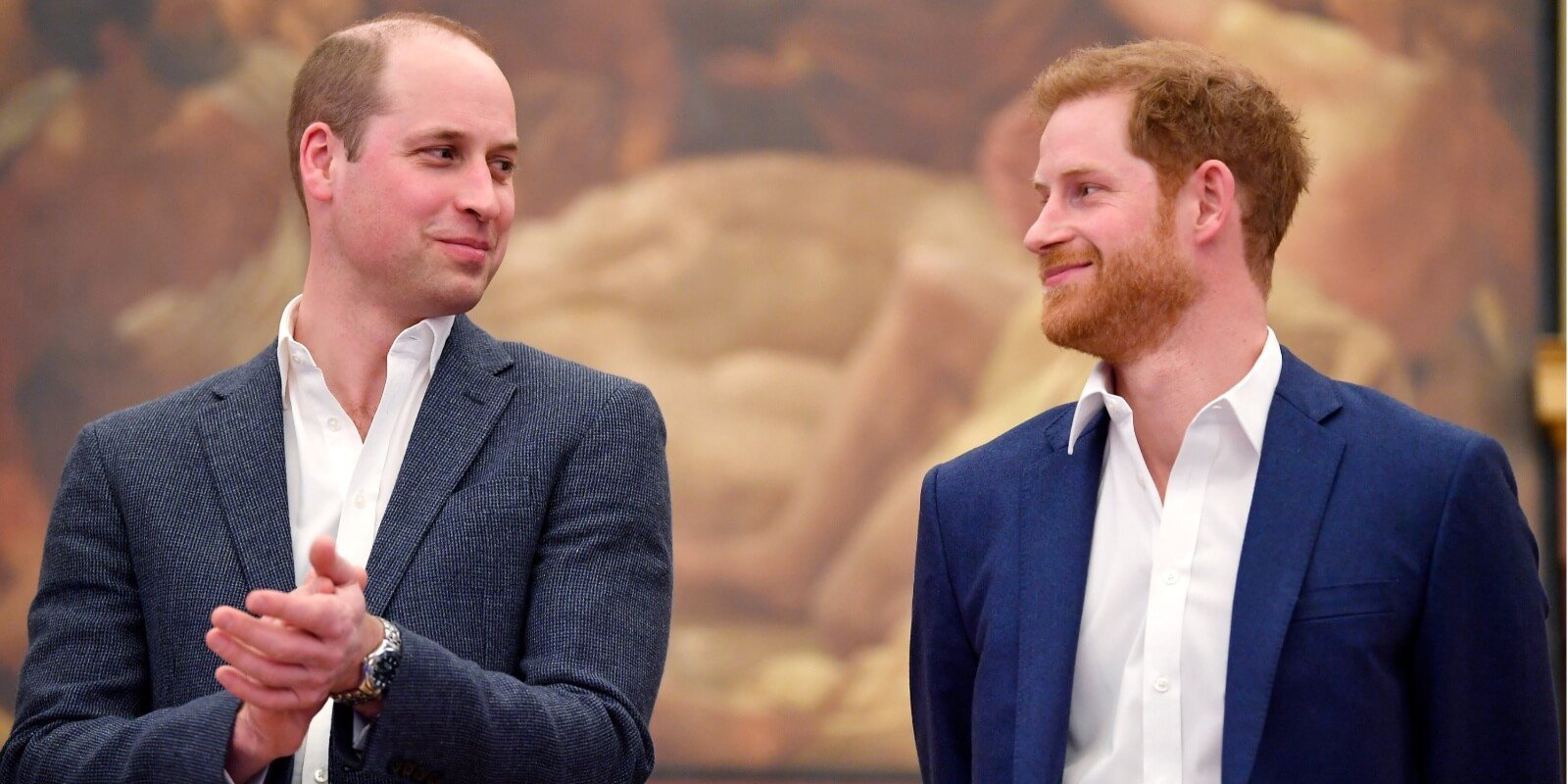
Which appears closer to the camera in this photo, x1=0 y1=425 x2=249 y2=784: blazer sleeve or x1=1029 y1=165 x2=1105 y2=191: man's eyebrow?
x1=0 y1=425 x2=249 y2=784: blazer sleeve

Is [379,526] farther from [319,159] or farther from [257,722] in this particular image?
[319,159]

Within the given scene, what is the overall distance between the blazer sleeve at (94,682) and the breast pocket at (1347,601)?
1.55m

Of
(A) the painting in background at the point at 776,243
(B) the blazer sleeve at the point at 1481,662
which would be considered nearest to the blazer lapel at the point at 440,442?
(B) the blazer sleeve at the point at 1481,662

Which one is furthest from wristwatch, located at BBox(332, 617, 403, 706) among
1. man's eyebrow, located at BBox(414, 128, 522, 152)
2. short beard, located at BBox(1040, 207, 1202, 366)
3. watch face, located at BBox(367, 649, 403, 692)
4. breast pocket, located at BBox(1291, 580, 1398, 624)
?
breast pocket, located at BBox(1291, 580, 1398, 624)

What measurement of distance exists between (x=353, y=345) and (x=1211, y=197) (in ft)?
4.76

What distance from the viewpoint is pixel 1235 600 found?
8.14 feet

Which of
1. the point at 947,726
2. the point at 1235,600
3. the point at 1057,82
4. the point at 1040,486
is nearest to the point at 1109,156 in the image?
the point at 1057,82

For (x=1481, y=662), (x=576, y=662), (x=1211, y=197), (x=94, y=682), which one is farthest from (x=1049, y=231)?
(x=94, y=682)

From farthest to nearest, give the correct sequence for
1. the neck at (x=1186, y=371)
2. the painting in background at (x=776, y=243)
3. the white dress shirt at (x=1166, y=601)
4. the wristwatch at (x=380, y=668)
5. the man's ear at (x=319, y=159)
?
the painting in background at (x=776, y=243) < the man's ear at (x=319, y=159) < the neck at (x=1186, y=371) < the white dress shirt at (x=1166, y=601) < the wristwatch at (x=380, y=668)

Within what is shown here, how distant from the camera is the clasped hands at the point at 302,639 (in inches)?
83.5

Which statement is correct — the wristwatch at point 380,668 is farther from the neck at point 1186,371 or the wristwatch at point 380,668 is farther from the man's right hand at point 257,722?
the neck at point 1186,371

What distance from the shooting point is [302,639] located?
7.06 feet

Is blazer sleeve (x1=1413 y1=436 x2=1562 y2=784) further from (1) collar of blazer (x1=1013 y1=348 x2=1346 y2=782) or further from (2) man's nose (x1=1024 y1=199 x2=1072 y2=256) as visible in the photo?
(2) man's nose (x1=1024 y1=199 x2=1072 y2=256)

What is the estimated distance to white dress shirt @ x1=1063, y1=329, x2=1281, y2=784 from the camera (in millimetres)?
2471
